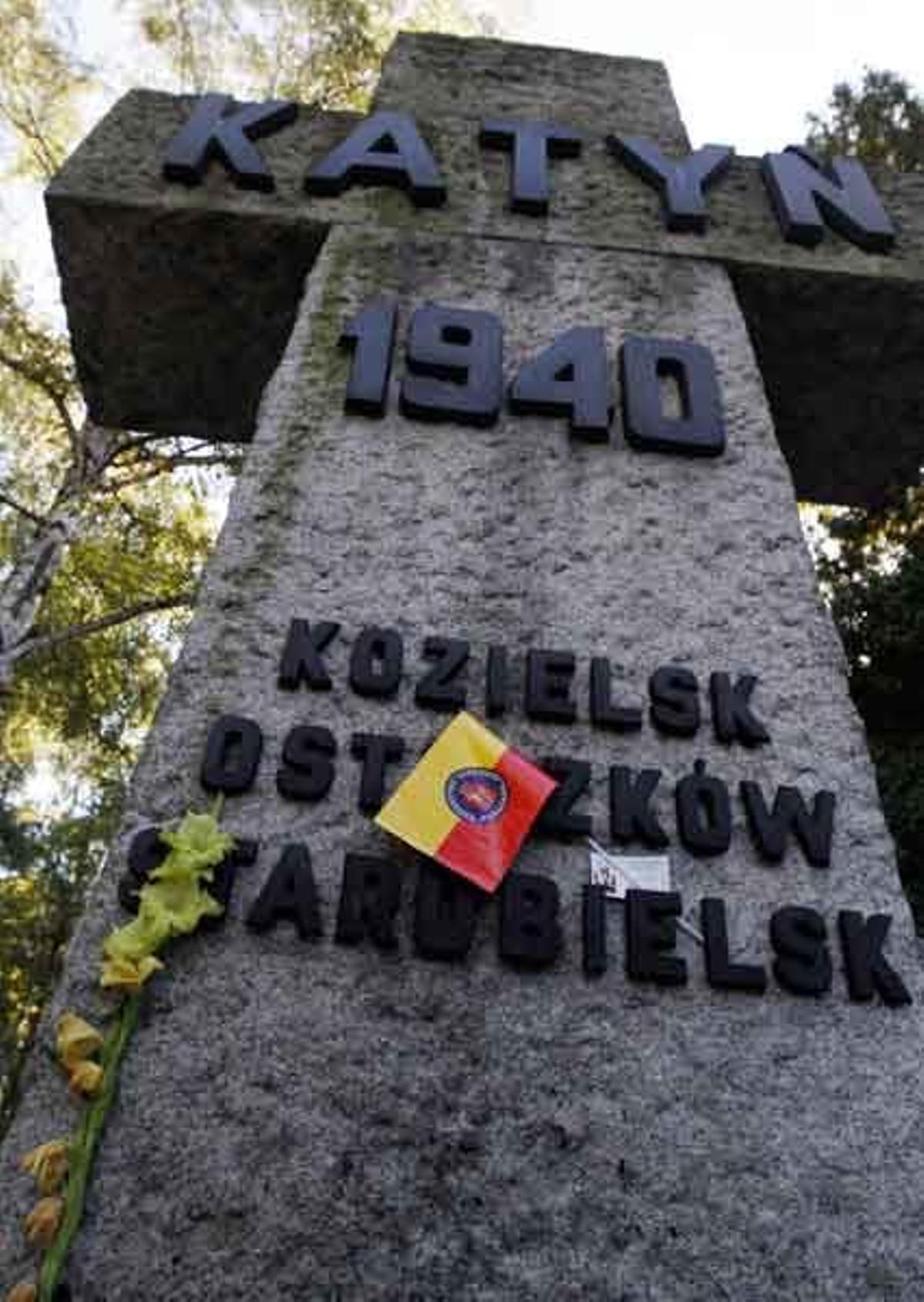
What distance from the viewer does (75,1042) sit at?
1.68 metres

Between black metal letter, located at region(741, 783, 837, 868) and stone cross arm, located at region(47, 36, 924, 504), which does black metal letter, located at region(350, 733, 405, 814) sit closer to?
black metal letter, located at region(741, 783, 837, 868)

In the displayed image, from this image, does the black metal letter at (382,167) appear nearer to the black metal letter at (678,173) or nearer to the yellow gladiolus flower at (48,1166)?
the black metal letter at (678,173)

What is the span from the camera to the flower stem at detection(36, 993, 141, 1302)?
1.50 meters

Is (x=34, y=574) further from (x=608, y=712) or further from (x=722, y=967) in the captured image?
(x=722, y=967)

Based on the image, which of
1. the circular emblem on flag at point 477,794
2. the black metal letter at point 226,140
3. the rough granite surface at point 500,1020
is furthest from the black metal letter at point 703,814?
the black metal letter at point 226,140

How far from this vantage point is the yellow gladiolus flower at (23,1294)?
57.7 inches

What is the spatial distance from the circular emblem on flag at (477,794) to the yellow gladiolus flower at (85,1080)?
761 millimetres

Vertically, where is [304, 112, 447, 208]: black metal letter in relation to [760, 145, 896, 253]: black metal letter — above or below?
above

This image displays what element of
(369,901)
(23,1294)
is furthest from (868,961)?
(23,1294)

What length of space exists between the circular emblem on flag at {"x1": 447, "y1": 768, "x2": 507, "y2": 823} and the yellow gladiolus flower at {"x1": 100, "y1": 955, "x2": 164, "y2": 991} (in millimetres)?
613

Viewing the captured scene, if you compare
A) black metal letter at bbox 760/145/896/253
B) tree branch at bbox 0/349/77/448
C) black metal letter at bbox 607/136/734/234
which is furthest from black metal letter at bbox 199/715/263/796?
tree branch at bbox 0/349/77/448

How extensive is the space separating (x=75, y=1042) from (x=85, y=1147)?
0.16 m

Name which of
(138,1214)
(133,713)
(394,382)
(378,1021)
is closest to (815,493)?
(394,382)

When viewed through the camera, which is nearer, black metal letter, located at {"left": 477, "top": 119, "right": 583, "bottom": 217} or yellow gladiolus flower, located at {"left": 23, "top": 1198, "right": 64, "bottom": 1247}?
yellow gladiolus flower, located at {"left": 23, "top": 1198, "right": 64, "bottom": 1247}
